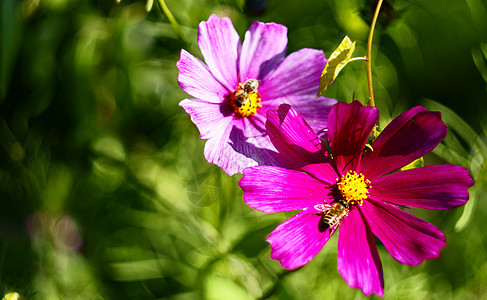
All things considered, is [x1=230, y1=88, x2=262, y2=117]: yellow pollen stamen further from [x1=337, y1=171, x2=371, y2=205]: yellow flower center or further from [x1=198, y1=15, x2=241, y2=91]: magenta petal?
[x1=337, y1=171, x2=371, y2=205]: yellow flower center

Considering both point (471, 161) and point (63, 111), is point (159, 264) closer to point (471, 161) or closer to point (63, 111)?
point (63, 111)

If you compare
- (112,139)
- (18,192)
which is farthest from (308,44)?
(18,192)

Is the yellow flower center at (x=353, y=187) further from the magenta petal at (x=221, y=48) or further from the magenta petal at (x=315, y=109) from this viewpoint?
the magenta petal at (x=221, y=48)

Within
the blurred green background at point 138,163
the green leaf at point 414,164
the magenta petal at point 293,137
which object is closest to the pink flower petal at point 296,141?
the magenta petal at point 293,137

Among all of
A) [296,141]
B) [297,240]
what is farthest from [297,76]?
[297,240]

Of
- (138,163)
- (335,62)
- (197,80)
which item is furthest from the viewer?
(138,163)

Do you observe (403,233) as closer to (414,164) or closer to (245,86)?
(414,164)

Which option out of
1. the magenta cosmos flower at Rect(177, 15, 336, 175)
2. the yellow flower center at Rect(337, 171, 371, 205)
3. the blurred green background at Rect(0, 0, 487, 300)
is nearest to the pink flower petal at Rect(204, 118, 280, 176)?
the magenta cosmos flower at Rect(177, 15, 336, 175)
